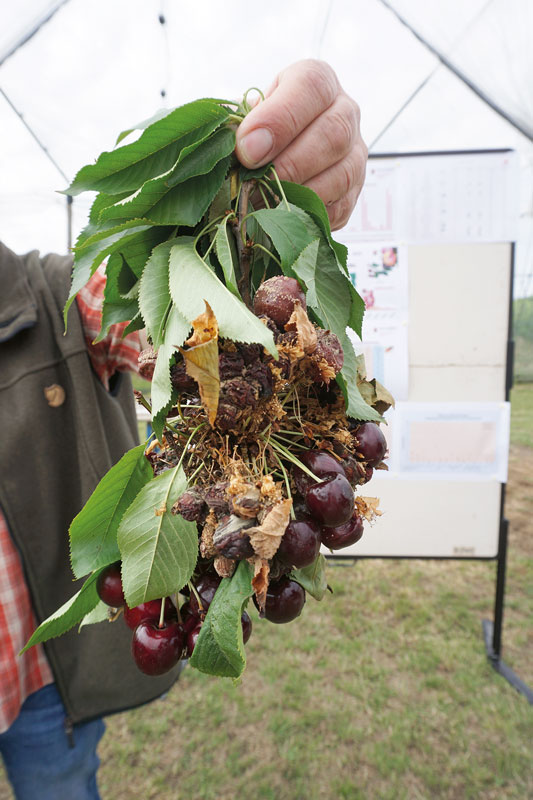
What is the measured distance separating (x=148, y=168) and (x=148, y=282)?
129 millimetres

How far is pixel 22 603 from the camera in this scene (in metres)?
0.97

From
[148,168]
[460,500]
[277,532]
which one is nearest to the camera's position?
[277,532]

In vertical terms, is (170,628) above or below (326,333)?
below

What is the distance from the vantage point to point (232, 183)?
51 cm

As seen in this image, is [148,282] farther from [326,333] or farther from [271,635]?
[271,635]

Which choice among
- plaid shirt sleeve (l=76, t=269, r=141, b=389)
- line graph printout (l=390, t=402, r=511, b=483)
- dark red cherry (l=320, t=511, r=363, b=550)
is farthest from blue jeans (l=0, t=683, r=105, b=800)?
line graph printout (l=390, t=402, r=511, b=483)

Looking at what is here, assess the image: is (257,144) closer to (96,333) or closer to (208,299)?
(208,299)

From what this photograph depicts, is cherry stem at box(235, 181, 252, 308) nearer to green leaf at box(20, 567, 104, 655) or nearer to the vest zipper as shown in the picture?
green leaf at box(20, 567, 104, 655)

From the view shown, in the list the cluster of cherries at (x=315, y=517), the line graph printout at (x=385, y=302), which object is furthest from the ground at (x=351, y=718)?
the cluster of cherries at (x=315, y=517)

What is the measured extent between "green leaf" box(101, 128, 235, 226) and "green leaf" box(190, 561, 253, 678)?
11.9 inches

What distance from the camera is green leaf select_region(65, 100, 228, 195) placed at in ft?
1.51

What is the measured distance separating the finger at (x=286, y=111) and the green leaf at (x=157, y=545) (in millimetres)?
308

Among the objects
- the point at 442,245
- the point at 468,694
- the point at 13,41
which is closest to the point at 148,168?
the point at 442,245

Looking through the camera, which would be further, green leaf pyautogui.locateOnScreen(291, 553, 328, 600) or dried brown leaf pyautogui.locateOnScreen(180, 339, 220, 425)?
green leaf pyautogui.locateOnScreen(291, 553, 328, 600)
